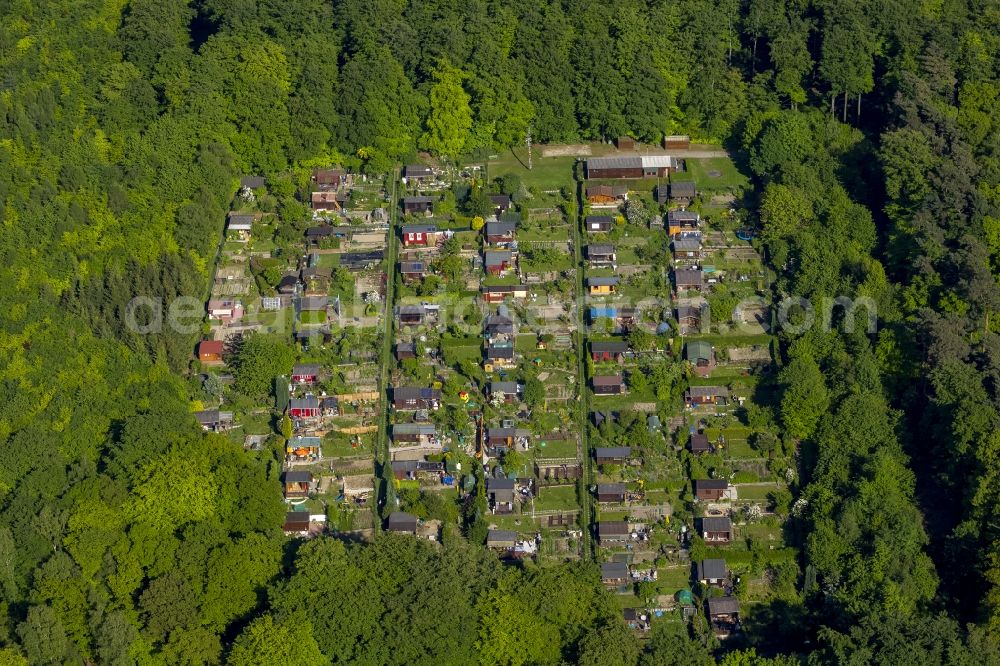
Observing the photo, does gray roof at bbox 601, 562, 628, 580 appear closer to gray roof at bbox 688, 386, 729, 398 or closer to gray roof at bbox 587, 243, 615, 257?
gray roof at bbox 688, 386, 729, 398

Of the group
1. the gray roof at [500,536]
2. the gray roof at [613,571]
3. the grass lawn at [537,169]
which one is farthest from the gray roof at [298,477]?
the grass lawn at [537,169]

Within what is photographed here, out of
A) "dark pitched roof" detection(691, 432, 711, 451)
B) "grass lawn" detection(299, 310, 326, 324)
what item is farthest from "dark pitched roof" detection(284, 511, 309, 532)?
"dark pitched roof" detection(691, 432, 711, 451)

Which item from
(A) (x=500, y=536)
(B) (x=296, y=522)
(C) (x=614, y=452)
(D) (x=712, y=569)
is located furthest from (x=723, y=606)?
(B) (x=296, y=522)

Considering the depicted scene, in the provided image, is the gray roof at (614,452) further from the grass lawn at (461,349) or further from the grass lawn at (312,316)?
the grass lawn at (312,316)

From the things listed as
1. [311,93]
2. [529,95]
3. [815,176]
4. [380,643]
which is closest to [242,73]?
[311,93]

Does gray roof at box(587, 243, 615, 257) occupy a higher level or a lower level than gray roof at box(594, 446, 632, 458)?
higher
